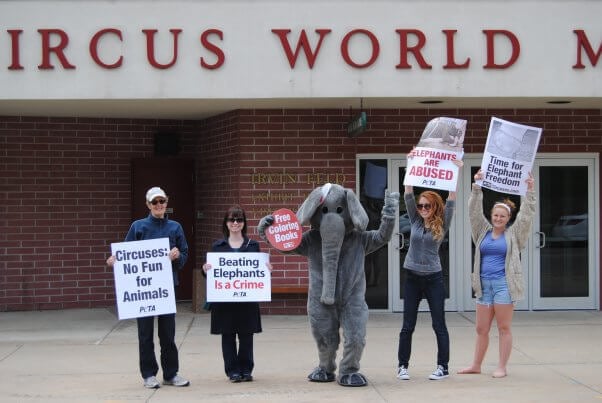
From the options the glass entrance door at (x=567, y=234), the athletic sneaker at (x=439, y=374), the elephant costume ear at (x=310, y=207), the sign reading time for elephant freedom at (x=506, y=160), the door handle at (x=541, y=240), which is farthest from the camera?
the glass entrance door at (x=567, y=234)

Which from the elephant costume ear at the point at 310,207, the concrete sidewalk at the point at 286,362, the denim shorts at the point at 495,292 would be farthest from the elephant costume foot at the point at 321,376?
the denim shorts at the point at 495,292

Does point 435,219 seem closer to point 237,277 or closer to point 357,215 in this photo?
point 357,215

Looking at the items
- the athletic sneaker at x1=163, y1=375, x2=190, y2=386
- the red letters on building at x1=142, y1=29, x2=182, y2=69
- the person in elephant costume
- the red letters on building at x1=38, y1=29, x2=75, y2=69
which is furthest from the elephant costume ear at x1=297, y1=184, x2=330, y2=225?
the red letters on building at x1=38, y1=29, x2=75, y2=69

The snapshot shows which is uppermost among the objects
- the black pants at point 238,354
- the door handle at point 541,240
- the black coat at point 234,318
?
the door handle at point 541,240

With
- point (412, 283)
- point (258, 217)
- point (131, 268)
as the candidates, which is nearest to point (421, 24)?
point (258, 217)

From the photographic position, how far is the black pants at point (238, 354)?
8.24 m

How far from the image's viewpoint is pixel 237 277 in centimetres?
823

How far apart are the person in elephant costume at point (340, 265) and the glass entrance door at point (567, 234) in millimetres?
5657

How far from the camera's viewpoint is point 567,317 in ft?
41.0

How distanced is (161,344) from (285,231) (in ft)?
4.70

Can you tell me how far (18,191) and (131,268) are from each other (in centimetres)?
607

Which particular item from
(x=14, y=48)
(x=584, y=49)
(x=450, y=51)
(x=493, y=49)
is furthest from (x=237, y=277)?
(x=584, y=49)

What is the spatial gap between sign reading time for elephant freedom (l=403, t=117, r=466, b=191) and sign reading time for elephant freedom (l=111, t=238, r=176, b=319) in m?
2.29

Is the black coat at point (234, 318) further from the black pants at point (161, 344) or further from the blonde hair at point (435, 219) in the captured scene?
the blonde hair at point (435, 219)
